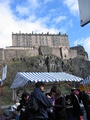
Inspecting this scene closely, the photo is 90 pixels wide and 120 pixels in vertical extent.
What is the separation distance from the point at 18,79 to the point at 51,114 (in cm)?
527

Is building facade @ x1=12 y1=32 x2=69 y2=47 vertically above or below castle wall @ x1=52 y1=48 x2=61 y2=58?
above

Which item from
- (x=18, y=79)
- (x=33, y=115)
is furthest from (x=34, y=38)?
(x=33, y=115)

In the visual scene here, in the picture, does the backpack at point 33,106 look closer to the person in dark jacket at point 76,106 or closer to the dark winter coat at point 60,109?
the dark winter coat at point 60,109

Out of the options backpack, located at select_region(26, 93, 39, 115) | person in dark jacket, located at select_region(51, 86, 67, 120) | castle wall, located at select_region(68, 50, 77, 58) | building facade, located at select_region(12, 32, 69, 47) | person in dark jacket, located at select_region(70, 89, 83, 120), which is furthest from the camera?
building facade, located at select_region(12, 32, 69, 47)

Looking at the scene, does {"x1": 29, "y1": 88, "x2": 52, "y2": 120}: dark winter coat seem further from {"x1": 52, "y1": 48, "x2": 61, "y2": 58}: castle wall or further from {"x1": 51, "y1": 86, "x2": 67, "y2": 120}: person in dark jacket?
{"x1": 52, "y1": 48, "x2": 61, "y2": 58}: castle wall

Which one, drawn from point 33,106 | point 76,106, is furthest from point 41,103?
point 76,106

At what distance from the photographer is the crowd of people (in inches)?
147

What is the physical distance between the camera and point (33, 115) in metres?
3.79

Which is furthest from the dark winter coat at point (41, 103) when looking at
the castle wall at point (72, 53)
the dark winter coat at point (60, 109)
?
the castle wall at point (72, 53)

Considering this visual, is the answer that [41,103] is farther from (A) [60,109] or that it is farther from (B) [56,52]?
(B) [56,52]

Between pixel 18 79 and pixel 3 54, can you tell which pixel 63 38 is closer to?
pixel 3 54

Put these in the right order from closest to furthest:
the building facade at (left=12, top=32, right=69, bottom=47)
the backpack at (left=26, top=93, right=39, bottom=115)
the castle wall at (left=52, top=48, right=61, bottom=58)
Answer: the backpack at (left=26, top=93, right=39, bottom=115), the castle wall at (left=52, top=48, right=61, bottom=58), the building facade at (left=12, top=32, right=69, bottom=47)

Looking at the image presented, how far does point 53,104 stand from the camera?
5.35 m

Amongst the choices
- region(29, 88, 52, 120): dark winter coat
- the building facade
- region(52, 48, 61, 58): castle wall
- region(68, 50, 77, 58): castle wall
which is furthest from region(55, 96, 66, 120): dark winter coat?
the building facade
